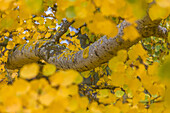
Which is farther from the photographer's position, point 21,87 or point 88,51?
point 88,51

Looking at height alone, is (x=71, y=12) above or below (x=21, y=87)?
above

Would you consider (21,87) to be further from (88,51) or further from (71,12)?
(88,51)

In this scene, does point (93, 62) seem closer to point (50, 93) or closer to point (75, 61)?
point (75, 61)

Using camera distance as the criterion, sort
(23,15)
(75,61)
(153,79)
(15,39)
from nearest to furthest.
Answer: (153,79)
(23,15)
(75,61)
(15,39)

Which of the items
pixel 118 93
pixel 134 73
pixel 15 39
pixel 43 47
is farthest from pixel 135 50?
pixel 15 39

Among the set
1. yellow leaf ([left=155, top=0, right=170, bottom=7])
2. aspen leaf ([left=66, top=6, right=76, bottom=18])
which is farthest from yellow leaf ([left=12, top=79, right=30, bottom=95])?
yellow leaf ([left=155, top=0, right=170, bottom=7])

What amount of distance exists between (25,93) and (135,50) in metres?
0.52

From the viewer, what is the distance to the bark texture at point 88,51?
0.86 m

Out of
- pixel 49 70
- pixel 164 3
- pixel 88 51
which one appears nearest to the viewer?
pixel 164 3

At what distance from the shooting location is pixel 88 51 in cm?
105

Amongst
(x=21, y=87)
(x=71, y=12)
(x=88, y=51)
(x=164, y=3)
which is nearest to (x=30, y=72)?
(x=21, y=87)

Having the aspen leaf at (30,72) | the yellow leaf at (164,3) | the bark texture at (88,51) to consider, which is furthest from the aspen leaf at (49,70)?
the bark texture at (88,51)

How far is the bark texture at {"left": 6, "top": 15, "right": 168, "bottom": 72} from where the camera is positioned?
Result: 861mm

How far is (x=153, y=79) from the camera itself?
754 mm
